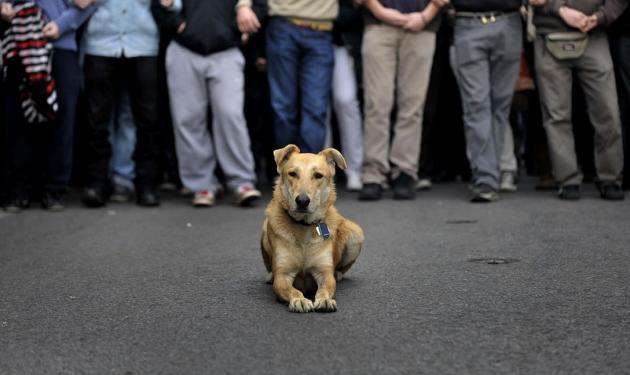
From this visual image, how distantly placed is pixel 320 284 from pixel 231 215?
12.1 feet

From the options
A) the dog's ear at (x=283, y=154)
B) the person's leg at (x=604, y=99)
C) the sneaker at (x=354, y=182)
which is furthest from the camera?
the sneaker at (x=354, y=182)

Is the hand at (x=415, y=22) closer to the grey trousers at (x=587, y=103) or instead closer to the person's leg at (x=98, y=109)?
the grey trousers at (x=587, y=103)

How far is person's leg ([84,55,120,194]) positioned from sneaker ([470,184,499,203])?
10.9 feet

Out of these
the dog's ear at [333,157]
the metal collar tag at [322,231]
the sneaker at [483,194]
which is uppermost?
the dog's ear at [333,157]

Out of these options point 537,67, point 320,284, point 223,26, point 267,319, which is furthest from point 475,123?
point 267,319

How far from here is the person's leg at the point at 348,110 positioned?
1034 cm

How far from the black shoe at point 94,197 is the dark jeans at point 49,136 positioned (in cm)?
21

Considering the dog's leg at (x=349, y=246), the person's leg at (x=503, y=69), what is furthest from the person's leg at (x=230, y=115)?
the dog's leg at (x=349, y=246)

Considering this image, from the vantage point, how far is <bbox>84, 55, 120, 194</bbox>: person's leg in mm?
9336

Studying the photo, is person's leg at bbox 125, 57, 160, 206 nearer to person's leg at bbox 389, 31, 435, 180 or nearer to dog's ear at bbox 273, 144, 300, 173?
person's leg at bbox 389, 31, 435, 180

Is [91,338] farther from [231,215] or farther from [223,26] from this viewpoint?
[223,26]

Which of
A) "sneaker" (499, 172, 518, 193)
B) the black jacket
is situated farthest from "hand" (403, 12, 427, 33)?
"sneaker" (499, 172, 518, 193)

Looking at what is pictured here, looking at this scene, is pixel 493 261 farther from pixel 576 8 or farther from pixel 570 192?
pixel 576 8

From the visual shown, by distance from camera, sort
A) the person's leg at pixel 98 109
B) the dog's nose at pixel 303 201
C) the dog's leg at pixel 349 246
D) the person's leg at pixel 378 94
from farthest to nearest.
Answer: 1. the person's leg at pixel 378 94
2. the person's leg at pixel 98 109
3. the dog's leg at pixel 349 246
4. the dog's nose at pixel 303 201
